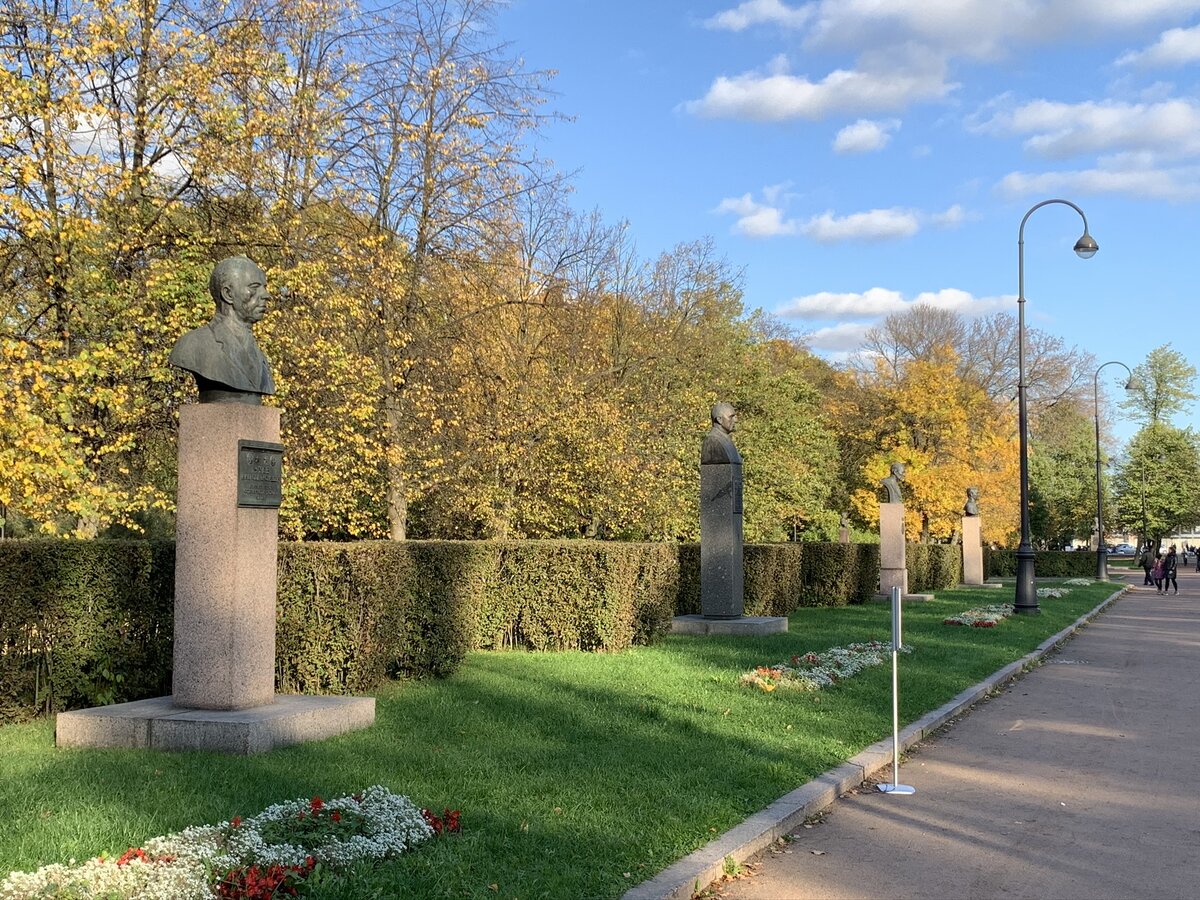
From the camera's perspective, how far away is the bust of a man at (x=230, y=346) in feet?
27.0

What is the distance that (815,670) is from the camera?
1194 centimetres

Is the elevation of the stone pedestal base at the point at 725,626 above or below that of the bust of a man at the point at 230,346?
below

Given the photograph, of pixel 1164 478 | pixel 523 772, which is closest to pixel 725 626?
pixel 523 772

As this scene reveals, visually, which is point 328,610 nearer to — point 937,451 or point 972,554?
point 972,554

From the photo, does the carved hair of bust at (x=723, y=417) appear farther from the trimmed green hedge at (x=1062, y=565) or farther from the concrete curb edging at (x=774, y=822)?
the trimmed green hedge at (x=1062, y=565)

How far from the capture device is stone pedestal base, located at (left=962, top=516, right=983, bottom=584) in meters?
39.3

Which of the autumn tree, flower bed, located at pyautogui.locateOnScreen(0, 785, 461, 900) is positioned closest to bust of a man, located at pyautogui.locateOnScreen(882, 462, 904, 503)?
the autumn tree

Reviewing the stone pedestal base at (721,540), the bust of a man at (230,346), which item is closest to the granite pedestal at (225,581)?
the bust of a man at (230,346)

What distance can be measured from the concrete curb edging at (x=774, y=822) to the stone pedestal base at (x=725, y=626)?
5.65 m

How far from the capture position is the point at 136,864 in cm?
439

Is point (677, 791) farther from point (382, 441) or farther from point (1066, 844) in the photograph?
point (382, 441)

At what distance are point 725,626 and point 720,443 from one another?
9.50ft

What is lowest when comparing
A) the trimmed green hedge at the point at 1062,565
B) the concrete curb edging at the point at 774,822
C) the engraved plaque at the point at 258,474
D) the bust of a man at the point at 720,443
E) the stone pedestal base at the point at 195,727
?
the trimmed green hedge at the point at 1062,565

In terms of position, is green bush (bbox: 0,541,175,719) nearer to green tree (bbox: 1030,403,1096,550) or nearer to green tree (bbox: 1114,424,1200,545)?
green tree (bbox: 1030,403,1096,550)
